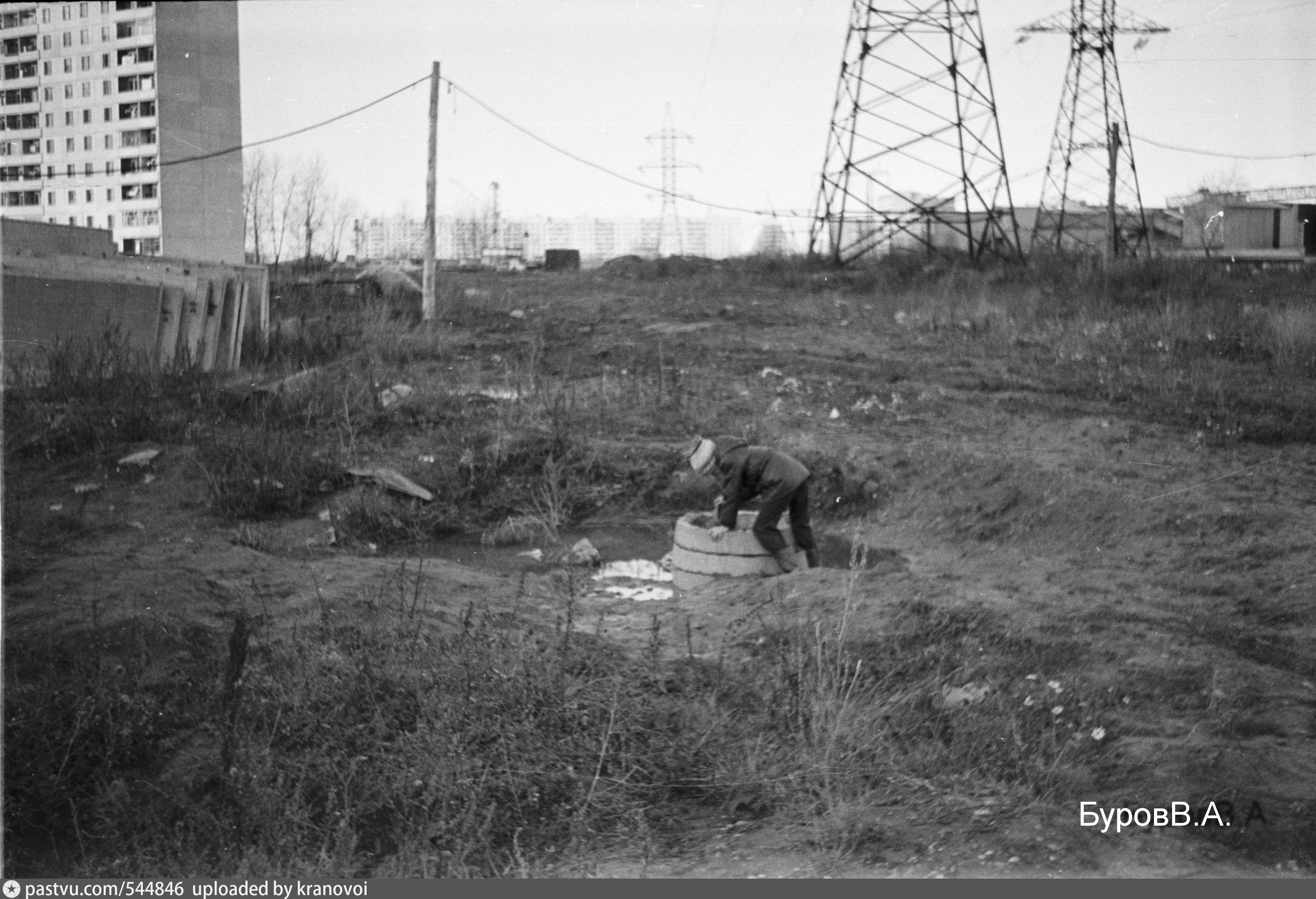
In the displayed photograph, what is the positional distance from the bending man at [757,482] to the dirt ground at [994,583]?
430mm

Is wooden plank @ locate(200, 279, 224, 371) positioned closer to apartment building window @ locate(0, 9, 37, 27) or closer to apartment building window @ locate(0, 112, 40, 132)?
apartment building window @ locate(0, 112, 40, 132)

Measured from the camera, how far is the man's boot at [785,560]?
743cm

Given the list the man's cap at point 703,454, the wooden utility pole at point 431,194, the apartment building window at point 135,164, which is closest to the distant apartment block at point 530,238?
the wooden utility pole at point 431,194

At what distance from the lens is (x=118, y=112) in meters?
10.5

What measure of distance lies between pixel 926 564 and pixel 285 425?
6478 millimetres

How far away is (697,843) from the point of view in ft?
15.1

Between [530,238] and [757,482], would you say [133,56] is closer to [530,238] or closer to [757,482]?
[757,482]

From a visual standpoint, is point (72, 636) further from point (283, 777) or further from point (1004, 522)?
point (1004, 522)

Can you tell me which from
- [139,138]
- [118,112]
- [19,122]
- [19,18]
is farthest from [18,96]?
[139,138]

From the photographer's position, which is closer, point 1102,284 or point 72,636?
point 72,636

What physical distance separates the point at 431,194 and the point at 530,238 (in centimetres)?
783

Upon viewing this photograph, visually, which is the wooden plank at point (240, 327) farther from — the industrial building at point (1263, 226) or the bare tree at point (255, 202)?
the industrial building at point (1263, 226)

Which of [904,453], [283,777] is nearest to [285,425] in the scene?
[904,453]

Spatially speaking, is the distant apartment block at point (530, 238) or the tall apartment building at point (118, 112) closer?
the tall apartment building at point (118, 112)
